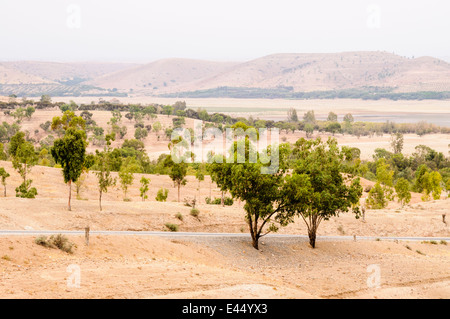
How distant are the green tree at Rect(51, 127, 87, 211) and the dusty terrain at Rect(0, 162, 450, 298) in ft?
12.6

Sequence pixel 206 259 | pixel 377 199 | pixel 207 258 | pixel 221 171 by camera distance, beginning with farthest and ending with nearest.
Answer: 1. pixel 377 199
2. pixel 221 171
3. pixel 207 258
4. pixel 206 259

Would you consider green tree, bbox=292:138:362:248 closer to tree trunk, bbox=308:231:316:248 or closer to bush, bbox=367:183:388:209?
tree trunk, bbox=308:231:316:248

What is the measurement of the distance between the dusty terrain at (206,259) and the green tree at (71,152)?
3.84 m

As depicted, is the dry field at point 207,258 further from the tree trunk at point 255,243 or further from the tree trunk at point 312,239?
the tree trunk at point 255,243

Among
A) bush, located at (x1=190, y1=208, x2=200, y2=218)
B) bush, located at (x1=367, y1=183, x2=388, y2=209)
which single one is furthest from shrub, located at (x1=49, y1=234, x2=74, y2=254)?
bush, located at (x1=367, y1=183, x2=388, y2=209)

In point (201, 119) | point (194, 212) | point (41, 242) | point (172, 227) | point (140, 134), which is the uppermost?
point (201, 119)

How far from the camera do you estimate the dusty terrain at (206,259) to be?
2520cm

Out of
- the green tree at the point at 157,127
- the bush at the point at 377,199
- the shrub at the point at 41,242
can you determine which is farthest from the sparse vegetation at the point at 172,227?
the green tree at the point at 157,127

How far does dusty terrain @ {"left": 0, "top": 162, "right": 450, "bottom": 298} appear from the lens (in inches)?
992

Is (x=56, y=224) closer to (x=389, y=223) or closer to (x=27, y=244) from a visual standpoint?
(x=27, y=244)

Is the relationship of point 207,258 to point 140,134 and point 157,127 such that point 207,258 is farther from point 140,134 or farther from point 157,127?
point 157,127

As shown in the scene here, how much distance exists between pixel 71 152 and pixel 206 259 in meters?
15.6

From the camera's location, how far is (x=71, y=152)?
42375 millimetres

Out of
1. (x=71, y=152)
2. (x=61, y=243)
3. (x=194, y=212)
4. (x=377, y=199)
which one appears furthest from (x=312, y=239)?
(x=377, y=199)
